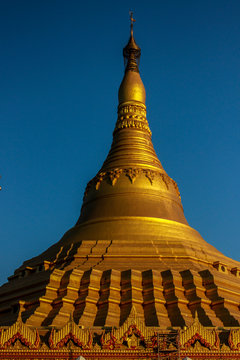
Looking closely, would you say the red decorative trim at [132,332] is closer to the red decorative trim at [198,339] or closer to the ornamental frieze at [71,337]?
the ornamental frieze at [71,337]

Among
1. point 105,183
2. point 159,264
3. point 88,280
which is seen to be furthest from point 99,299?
point 105,183

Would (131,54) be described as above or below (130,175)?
A: above

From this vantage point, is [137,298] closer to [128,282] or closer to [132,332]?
[128,282]

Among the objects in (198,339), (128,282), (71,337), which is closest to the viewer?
(198,339)

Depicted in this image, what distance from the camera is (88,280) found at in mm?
18828

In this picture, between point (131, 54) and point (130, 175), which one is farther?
point (131, 54)

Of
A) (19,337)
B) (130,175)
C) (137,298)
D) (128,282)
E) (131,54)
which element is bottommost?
(19,337)

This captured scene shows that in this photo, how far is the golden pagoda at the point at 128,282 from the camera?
14.7m

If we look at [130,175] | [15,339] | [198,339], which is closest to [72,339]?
[15,339]

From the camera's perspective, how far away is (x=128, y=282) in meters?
18.7

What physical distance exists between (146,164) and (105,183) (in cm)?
222

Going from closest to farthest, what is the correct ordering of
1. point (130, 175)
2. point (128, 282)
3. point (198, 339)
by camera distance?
point (198, 339)
point (128, 282)
point (130, 175)

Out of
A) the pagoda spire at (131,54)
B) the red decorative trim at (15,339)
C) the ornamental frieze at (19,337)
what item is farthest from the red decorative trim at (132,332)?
the pagoda spire at (131,54)

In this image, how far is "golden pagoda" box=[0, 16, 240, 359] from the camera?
1471 centimetres
